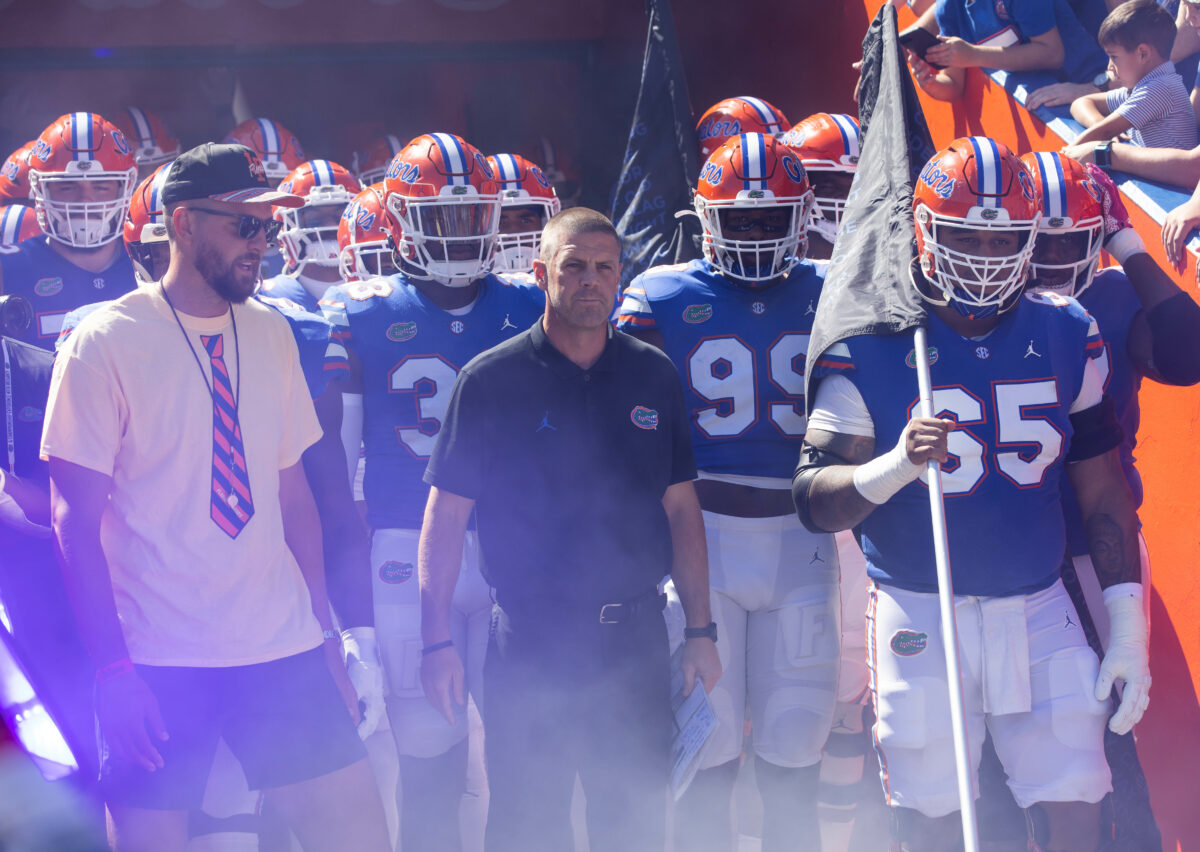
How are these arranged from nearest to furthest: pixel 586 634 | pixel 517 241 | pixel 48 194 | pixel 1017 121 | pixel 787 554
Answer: pixel 586 634, pixel 787 554, pixel 48 194, pixel 517 241, pixel 1017 121

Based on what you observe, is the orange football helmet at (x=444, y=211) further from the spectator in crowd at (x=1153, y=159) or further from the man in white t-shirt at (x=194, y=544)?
the spectator in crowd at (x=1153, y=159)

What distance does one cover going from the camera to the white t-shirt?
2.64m

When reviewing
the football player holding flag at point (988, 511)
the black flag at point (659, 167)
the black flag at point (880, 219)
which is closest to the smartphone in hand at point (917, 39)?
the black flag at point (659, 167)

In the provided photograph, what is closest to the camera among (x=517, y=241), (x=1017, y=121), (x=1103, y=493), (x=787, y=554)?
(x=1103, y=493)

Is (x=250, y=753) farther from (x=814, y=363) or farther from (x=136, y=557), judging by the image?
(x=814, y=363)

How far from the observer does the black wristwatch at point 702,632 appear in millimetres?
3302

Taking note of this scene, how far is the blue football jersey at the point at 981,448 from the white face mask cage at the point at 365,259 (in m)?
2.25

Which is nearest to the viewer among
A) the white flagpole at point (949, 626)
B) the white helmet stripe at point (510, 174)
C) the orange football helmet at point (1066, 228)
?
the white flagpole at point (949, 626)

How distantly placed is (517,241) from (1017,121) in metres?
2.64

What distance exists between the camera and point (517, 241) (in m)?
5.20

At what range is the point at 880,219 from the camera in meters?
3.59

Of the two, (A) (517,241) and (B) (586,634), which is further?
(A) (517,241)

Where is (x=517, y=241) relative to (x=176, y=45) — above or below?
below

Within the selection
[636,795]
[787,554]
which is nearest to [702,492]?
[787,554]
